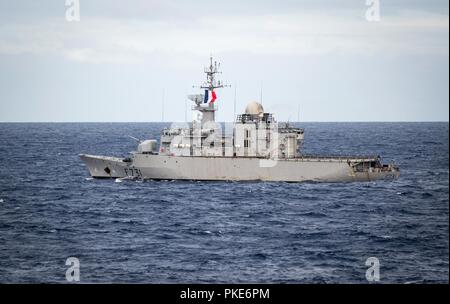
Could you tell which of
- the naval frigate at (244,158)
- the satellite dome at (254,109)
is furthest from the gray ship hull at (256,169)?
the satellite dome at (254,109)

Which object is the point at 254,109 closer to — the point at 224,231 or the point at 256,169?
the point at 256,169

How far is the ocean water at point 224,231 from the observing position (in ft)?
93.6

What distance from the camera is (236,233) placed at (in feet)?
120

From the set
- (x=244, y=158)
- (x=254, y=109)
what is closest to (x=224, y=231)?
(x=244, y=158)

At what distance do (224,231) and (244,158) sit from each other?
61.4 ft

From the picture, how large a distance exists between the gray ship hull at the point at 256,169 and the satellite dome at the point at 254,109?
5.37 meters

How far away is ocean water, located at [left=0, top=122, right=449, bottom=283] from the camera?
28516 mm

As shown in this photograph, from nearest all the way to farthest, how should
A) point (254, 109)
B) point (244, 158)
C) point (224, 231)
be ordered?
point (224, 231)
point (244, 158)
point (254, 109)

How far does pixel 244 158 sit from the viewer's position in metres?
55.4

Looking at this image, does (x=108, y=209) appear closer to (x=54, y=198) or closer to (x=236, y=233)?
(x=54, y=198)

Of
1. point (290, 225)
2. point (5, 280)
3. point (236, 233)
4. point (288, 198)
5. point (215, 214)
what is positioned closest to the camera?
point (5, 280)

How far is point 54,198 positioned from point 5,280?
2383 centimetres

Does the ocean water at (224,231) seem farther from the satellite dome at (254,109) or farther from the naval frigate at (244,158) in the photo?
the satellite dome at (254,109)
